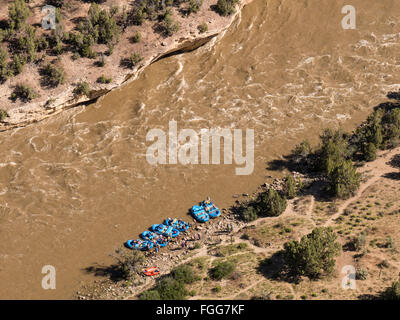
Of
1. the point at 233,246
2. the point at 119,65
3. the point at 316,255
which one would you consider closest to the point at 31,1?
the point at 119,65

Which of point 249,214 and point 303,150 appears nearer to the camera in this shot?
point 249,214

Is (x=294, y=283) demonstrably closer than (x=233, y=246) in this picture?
Yes

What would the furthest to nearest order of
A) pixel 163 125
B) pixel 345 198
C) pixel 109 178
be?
1. pixel 163 125
2. pixel 109 178
3. pixel 345 198

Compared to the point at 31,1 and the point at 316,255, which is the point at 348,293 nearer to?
the point at 316,255

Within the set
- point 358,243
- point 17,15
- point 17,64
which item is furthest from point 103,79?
point 358,243

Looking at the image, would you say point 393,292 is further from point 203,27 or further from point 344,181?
point 203,27

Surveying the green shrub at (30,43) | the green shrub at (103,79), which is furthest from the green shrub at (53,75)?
the green shrub at (103,79)
